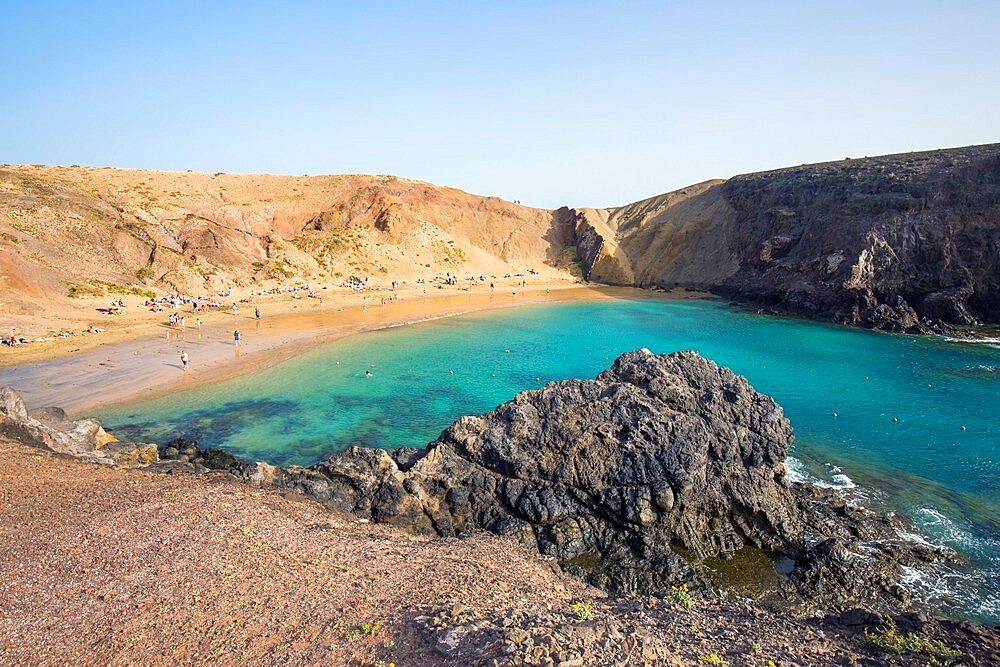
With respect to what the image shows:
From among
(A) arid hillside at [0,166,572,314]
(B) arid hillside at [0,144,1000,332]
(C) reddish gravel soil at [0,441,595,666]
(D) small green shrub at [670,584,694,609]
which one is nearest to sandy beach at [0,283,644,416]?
(A) arid hillside at [0,166,572,314]

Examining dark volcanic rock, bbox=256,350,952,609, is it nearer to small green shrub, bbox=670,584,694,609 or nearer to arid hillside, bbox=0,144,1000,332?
small green shrub, bbox=670,584,694,609

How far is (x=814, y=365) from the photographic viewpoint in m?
37.1

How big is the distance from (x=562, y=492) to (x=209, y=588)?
9745 mm

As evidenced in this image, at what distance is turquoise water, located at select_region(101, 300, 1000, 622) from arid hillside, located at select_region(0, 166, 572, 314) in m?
22.8

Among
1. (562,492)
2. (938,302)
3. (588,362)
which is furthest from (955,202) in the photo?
(562,492)

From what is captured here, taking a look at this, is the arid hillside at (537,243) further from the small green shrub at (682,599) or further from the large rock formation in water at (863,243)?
the small green shrub at (682,599)

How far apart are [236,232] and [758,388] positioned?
55.4 metres

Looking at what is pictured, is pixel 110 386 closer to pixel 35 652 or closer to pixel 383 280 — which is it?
pixel 35 652

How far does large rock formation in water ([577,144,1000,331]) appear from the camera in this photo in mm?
49750

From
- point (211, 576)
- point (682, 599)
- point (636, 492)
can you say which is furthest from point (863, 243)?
point (211, 576)

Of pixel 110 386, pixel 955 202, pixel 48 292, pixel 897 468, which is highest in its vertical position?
pixel 955 202

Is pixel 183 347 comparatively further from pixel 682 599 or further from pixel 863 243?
pixel 863 243

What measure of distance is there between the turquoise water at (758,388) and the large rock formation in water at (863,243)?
23.7 ft

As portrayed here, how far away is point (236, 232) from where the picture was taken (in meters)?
61.0
